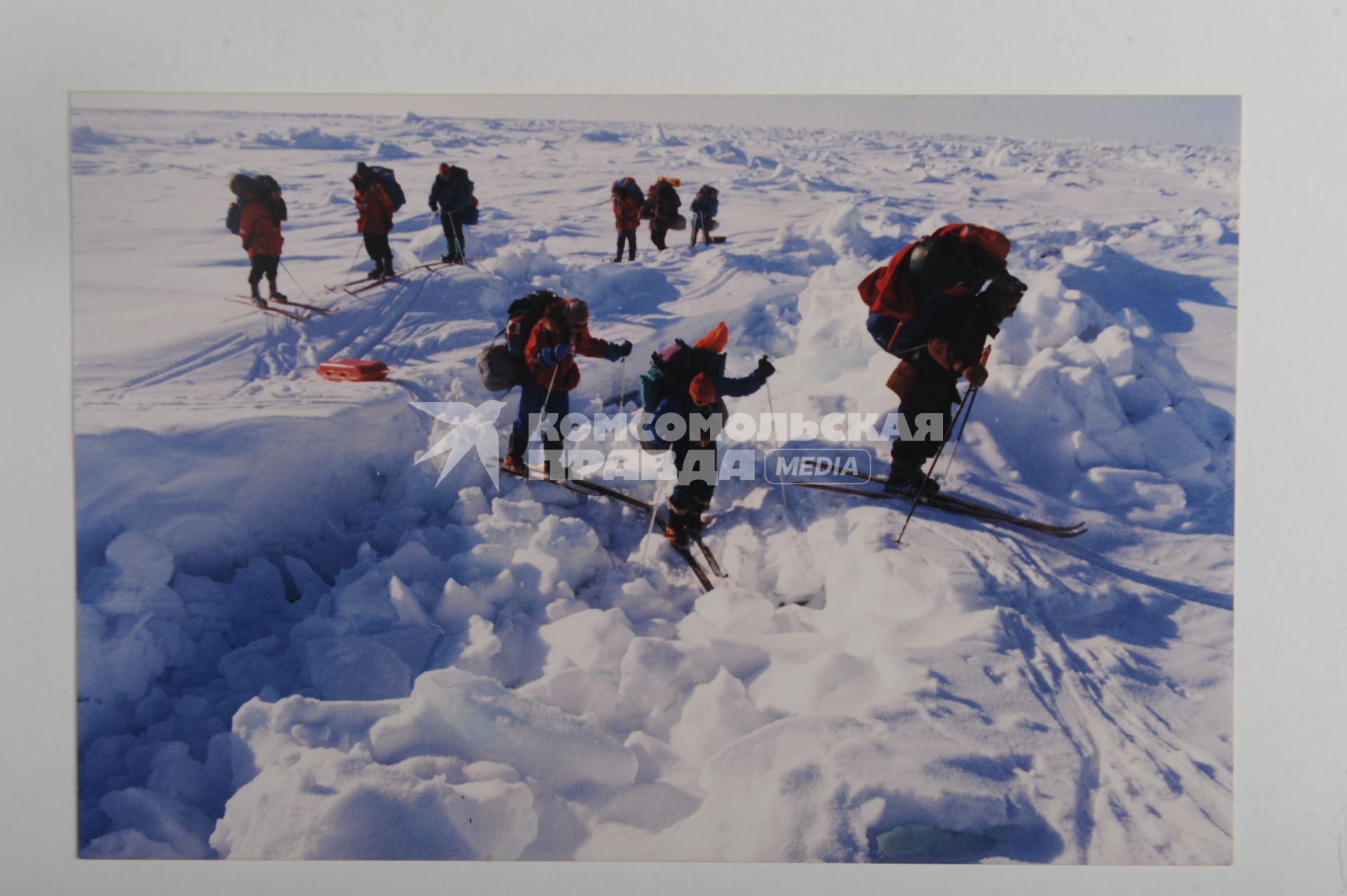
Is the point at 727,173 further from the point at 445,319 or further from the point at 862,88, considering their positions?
the point at 445,319

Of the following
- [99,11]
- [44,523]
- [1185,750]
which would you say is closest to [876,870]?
[1185,750]

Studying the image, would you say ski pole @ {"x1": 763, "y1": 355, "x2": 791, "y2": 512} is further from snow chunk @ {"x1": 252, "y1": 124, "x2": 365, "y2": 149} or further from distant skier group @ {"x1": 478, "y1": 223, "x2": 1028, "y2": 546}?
snow chunk @ {"x1": 252, "y1": 124, "x2": 365, "y2": 149}

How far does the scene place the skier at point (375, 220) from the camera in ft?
10.8

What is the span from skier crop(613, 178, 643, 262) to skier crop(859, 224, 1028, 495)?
118 cm

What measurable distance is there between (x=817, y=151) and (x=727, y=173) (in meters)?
0.45

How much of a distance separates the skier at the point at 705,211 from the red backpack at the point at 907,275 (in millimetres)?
842

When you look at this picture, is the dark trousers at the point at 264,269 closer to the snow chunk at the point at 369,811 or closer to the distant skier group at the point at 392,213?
the distant skier group at the point at 392,213

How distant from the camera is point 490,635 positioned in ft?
10.1

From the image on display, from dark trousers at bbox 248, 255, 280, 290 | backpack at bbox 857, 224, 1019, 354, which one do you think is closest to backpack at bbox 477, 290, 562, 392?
dark trousers at bbox 248, 255, 280, 290

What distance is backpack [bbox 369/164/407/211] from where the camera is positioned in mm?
3232

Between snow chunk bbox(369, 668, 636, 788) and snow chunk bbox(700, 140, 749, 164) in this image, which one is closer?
snow chunk bbox(369, 668, 636, 788)

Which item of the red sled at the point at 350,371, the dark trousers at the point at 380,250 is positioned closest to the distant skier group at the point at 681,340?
the dark trousers at the point at 380,250

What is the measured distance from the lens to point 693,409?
3197 millimetres

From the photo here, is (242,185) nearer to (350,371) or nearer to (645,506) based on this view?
(350,371)
